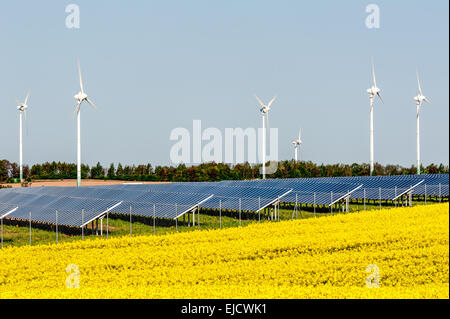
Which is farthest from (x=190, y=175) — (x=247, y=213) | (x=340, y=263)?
(x=340, y=263)

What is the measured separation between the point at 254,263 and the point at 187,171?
9229cm

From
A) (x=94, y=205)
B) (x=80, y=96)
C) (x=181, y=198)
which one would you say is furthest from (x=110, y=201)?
(x=80, y=96)

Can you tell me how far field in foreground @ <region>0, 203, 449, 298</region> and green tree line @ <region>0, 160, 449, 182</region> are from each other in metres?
76.9

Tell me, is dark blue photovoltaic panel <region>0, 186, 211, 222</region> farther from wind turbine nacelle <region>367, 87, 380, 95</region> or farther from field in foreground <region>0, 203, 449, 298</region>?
wind turbine nacelle <region>367, 87, 380, 95</region>

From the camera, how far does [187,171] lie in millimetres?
121062

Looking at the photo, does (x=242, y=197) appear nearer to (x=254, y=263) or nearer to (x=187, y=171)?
(x=254, y=263)

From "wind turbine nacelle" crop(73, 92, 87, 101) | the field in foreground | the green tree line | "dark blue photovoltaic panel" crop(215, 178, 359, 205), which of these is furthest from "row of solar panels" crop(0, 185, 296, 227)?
the green tree line

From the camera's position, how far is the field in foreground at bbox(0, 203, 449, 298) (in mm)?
20444

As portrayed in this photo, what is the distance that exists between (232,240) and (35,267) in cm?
Result: 1193

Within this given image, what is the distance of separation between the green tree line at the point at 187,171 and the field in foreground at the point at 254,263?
76929 millimetres

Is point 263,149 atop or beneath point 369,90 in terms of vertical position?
beneath
